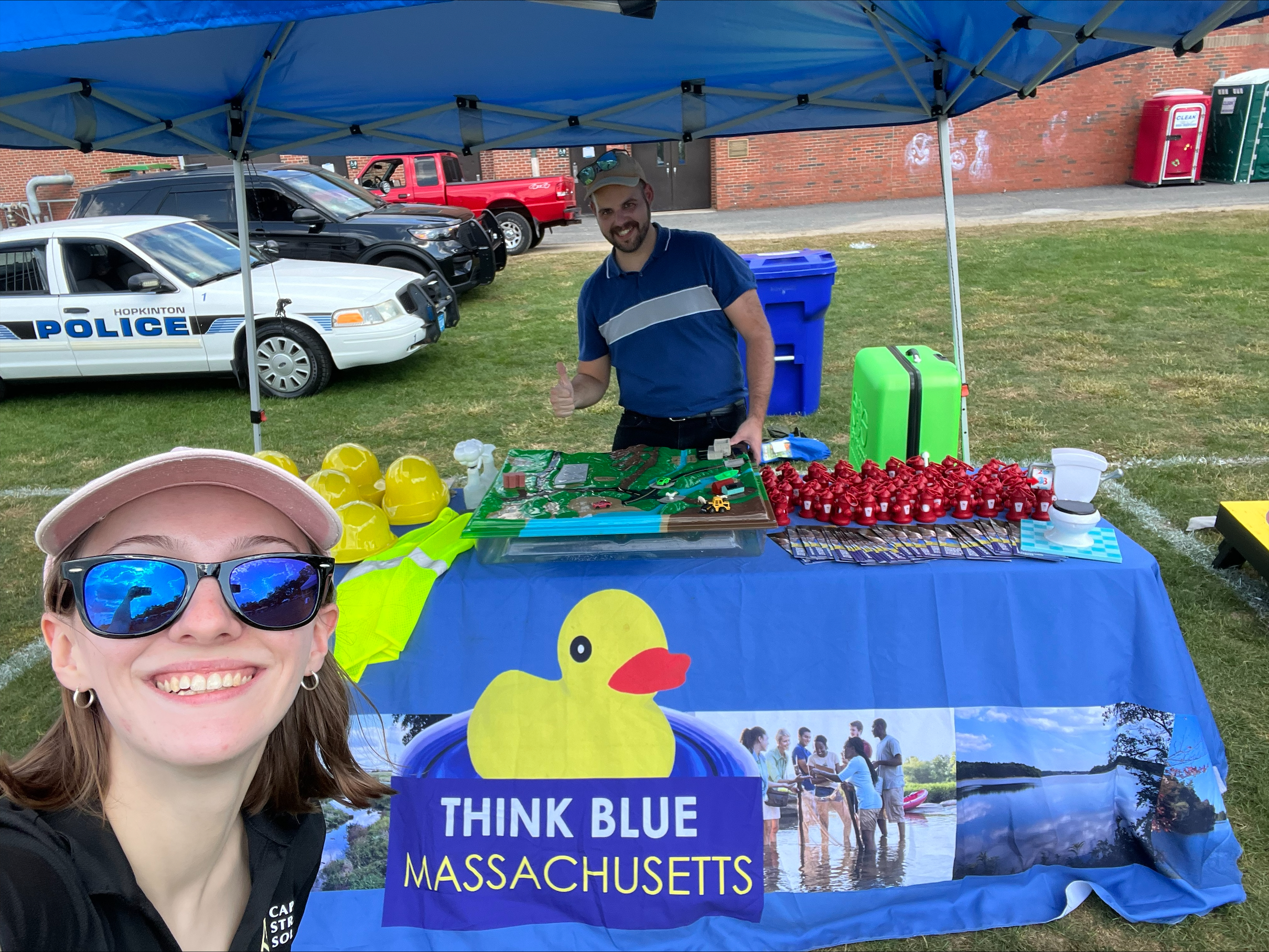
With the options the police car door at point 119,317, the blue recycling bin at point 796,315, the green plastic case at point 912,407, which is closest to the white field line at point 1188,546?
the green plastic case at point 912,407

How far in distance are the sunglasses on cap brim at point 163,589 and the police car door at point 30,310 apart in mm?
8119

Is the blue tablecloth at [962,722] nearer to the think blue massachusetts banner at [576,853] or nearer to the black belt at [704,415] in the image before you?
the think blue massachusetts banner at [576,853]

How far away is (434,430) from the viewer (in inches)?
273

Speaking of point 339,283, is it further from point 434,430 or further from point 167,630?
point 167,630

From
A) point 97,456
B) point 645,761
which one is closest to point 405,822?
point 645,761

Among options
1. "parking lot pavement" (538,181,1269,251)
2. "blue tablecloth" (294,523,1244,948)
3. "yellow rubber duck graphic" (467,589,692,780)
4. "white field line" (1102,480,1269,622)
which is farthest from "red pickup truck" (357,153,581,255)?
"blue tablecloth" (294,523,1244,948)

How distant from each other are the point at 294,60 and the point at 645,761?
10.1 ft

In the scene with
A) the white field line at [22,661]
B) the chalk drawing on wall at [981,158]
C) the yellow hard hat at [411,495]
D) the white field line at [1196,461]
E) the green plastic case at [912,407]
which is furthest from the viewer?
the chalk drawing on wall at [981,158]

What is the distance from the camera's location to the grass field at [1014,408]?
10.8ft

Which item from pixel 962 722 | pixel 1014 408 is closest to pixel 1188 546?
pixel 1014 408

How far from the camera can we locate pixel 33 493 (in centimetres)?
596

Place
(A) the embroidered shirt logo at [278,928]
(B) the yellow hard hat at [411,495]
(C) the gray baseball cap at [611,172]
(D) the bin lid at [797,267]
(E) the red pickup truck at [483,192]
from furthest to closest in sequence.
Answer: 1. (E) the red pickup truck at [483,192]
2. (D) the bin lid at [797,267]
3. (C) the gray baseball cap at [611,172]
4. (B) the yellow hard hat at [411,495]
5. (A) the embroidered shirt logo at [278,928]

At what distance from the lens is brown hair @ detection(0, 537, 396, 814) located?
1.04m

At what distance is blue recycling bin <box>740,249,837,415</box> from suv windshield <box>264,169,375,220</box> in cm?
625
